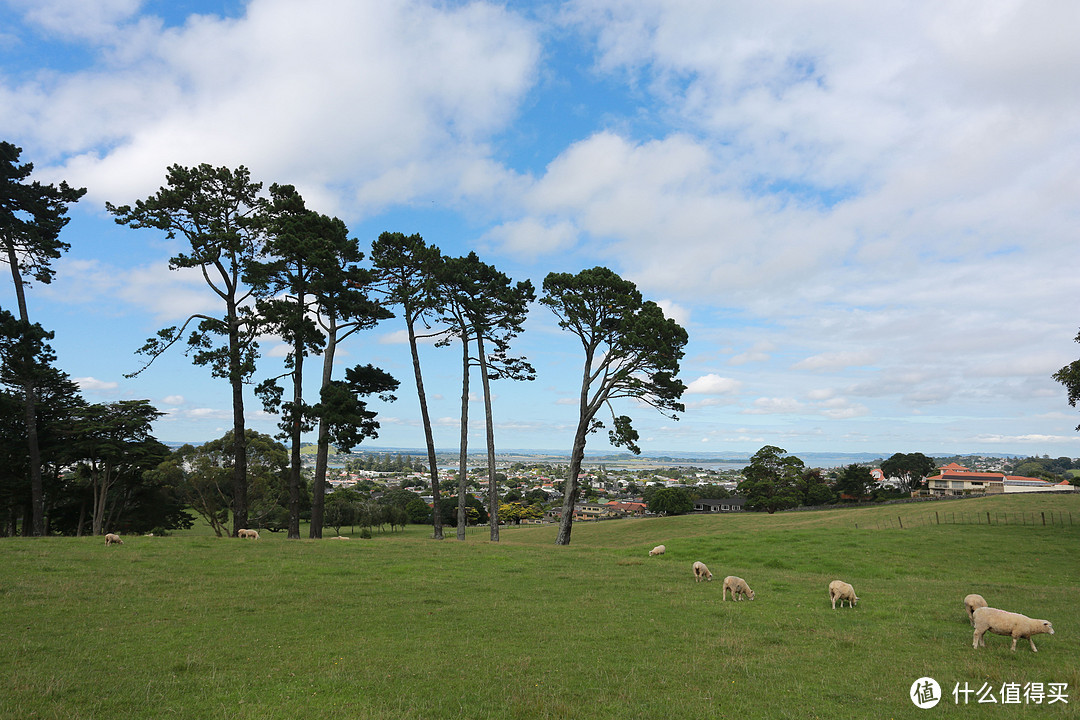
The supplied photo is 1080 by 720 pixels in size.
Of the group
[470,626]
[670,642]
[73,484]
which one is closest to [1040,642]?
[670,642]

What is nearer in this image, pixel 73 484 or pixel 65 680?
pixel 65 680

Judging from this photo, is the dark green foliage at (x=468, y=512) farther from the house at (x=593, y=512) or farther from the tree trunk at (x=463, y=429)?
the tree trunk at (x=463, y=429)

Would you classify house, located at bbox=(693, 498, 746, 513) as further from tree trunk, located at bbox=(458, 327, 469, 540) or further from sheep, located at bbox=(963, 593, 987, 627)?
sheep, located at bbox=(963, 593, 987, 627)

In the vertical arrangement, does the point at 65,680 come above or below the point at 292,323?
below

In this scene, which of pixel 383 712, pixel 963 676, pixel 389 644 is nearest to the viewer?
pixel 383 712

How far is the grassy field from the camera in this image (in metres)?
7.39

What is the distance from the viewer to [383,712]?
684 centimetres

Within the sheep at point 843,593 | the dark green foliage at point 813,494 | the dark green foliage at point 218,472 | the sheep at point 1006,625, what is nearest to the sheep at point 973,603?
the sheep at point 1006,625

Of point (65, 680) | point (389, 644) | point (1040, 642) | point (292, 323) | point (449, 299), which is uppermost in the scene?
point (449, 299)

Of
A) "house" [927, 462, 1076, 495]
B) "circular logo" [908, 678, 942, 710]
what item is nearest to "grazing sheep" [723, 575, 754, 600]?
"circular logo" [908, 678, 942, 710]

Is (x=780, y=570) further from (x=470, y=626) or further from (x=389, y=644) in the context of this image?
(x=389, y=644)

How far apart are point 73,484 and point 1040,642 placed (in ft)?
166

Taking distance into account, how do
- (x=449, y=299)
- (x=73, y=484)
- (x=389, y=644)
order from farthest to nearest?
(x=73, y=484) → (x=449, y=299) → (x=389, y=644)

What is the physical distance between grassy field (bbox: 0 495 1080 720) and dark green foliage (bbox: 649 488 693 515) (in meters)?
69.7
